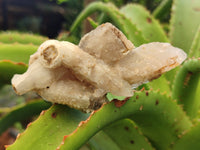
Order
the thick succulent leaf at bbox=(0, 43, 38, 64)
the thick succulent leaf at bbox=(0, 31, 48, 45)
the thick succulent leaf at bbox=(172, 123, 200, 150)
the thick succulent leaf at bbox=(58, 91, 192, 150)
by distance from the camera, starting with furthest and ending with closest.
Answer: the thick succulent leaf at bbox=(0, 31, 48, 45) < the thick succulent leaf at bbox=(0, 43, 38, 64) < the thick succulent leaf at bbox=(172, 123, 200, 150) < the thick succulent leaf at bbox=(58, 91, 192, 150)

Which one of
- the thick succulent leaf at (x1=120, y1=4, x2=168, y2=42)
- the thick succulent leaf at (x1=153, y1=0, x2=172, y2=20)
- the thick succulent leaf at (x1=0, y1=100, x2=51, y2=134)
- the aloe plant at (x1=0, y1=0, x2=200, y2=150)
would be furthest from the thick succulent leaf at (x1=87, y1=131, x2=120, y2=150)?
the thick succulent leaf at (x1=153, y1=0, x2=172, y2=20)

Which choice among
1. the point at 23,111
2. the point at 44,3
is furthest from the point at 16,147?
the point at 44,3

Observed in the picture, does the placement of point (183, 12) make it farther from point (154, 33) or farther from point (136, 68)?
point (136, 68)

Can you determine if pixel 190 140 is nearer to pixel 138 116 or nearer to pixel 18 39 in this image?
pixel 138 116

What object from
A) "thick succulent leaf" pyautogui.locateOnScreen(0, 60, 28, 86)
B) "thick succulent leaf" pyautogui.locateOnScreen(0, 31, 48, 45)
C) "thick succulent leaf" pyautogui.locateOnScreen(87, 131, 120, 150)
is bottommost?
"thick succulent leaf" pyautogui.locateOnScreen(87, 131, 120, 150)

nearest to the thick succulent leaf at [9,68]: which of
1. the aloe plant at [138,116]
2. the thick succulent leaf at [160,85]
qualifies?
the aloe plant at [138,116]

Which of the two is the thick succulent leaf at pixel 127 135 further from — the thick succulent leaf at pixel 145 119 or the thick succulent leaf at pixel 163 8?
the thick succulent leaf at pixel 163 8

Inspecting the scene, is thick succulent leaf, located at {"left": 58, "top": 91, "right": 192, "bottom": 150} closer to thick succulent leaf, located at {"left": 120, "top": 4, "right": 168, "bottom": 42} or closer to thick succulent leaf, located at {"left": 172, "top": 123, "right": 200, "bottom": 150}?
thick succulent leaf, located at {"left": 172, "top": 123, "right": 200, "bottom": 150}
